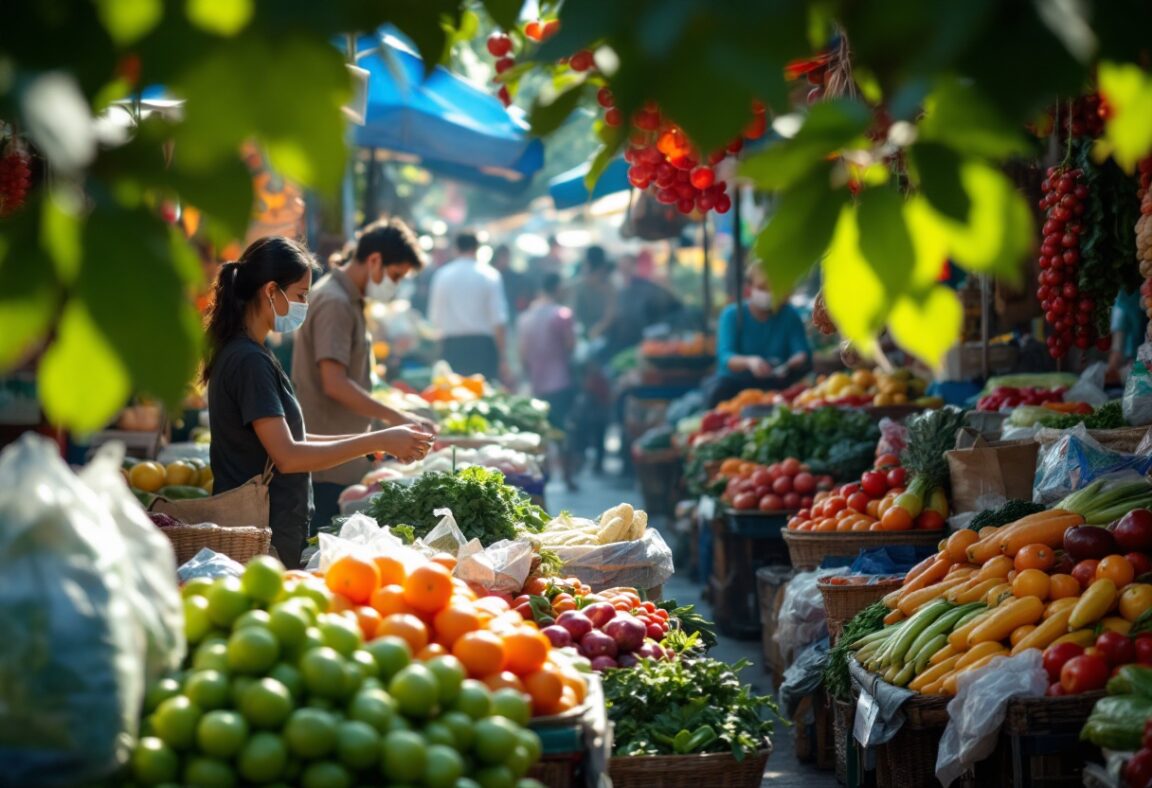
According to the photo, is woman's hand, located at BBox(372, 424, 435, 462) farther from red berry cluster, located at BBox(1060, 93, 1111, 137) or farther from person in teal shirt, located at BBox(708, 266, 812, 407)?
person in teal shirt, located at BBox(708, 266, 812, 407)

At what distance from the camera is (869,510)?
7.22m

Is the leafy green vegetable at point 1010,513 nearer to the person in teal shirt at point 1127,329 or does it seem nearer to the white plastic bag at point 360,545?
the white plastic bag at point 360,545

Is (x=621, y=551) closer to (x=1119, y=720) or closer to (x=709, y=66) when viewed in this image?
(x=1119, y=720)

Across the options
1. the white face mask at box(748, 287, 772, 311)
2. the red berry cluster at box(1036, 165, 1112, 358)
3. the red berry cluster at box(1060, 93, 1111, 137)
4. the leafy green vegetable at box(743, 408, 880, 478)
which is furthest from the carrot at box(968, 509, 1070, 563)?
the white face mask at box(748, 287, 772, 311)

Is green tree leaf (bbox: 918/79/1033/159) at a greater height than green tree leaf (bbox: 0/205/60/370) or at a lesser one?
greater

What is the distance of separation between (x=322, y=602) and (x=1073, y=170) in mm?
4381

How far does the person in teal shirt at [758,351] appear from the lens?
11836 millimetres

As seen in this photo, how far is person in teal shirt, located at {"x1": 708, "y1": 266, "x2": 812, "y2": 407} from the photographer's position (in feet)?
38.8

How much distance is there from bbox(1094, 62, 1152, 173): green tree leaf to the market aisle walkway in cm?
430

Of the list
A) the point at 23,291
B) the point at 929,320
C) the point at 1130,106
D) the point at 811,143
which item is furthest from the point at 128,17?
the point at 1130,106

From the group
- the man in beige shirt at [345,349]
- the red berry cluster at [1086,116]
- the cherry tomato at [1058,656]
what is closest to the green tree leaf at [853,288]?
the cherry tomato at [1058,656]

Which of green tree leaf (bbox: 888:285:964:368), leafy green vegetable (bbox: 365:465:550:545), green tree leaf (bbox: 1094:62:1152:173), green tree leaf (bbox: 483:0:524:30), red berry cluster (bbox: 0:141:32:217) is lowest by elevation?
leafy green vegetable (bbox: 365:465:550:545)

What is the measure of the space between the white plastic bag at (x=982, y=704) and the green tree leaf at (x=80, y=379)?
343 centimetres

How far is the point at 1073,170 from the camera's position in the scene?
6.29m
